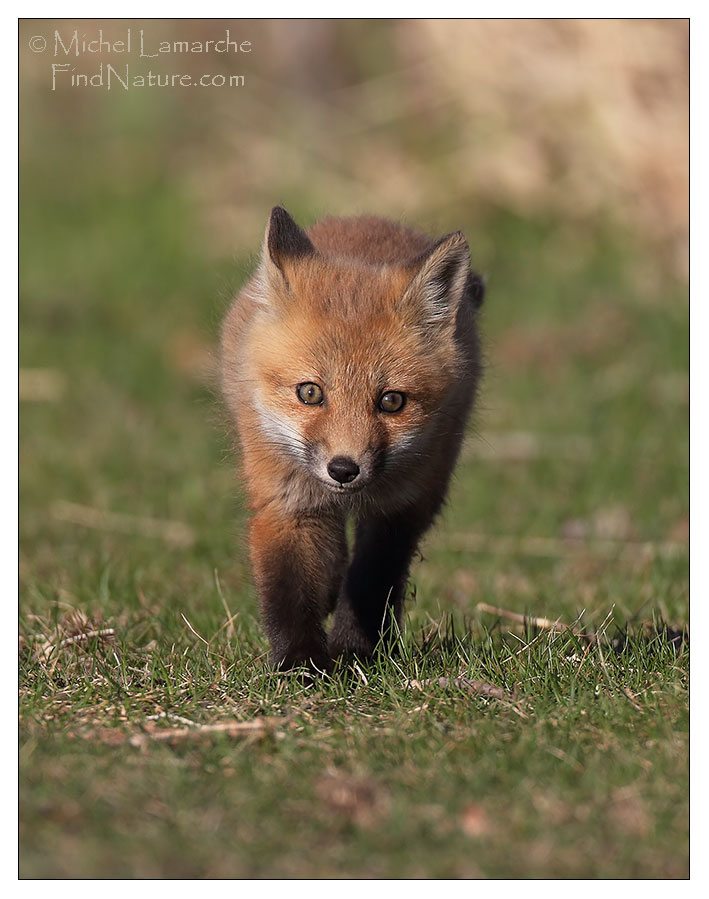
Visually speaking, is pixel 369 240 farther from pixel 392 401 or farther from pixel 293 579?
pixel 293 579

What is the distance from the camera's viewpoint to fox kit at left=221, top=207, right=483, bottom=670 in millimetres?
4578

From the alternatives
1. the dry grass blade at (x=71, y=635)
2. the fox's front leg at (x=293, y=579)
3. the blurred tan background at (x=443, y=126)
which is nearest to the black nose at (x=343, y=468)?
the fox's front leg at (x=293, y=579)

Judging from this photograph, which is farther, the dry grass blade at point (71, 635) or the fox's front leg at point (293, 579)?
the dry grass blade at point (71, 635)

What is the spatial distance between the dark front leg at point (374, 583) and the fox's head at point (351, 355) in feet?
1.31

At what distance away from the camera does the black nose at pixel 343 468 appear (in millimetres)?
4391

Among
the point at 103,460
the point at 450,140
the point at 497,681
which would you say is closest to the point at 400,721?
the point at 497,681

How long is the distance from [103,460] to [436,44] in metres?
7.25

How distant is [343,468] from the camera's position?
4.39 meters

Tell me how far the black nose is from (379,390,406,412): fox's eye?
32cm

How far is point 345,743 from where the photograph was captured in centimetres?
407

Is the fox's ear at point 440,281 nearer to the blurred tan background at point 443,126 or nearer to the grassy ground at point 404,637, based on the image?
the grassy ground at point 404,637

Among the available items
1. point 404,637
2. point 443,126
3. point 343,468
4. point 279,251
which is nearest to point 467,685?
point 404,637

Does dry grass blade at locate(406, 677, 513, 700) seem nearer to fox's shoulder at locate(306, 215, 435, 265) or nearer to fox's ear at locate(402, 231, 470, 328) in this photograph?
fox's ear at locate(402, 231, 470, 328)

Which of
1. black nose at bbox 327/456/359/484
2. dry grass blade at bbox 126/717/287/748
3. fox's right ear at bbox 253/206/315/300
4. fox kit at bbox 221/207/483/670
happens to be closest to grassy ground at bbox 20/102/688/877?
dry grass blade at bbox 126/717/287/748
